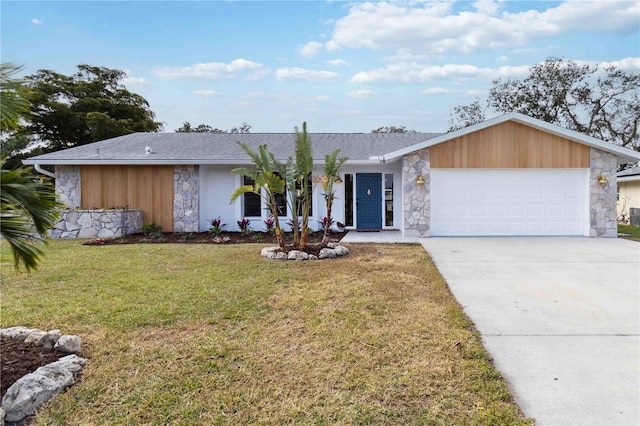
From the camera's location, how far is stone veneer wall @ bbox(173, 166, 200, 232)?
13.8 metres

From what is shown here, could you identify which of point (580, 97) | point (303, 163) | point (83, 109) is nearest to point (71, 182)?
point (303, 163)

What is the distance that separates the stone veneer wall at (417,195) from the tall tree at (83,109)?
2354 centimetres

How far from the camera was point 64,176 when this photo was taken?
13875 millimetres

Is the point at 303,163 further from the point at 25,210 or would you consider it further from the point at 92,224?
the point at 92,224

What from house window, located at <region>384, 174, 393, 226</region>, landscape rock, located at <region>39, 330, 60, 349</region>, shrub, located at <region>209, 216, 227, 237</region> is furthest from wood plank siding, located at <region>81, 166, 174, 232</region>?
landscape rock, located at <region>39, 330, 60, 349</region>

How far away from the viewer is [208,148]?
15.3 m

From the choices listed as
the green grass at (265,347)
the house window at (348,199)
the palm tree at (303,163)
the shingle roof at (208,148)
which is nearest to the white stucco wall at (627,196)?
the shingle roof at (208,148)

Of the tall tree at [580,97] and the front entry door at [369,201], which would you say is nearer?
the front entry door at [369,201]

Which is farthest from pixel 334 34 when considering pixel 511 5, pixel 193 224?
pixel 193 224

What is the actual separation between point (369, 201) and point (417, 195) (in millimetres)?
2734

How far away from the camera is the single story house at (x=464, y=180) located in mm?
11953

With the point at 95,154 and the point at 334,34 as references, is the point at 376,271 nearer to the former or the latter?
the point at 334,34

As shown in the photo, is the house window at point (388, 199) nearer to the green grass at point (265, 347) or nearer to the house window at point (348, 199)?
the house window at point (348, 199)

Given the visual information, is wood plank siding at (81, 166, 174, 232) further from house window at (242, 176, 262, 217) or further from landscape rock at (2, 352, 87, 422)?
landscape rock at (2, 352, 87, 422)
